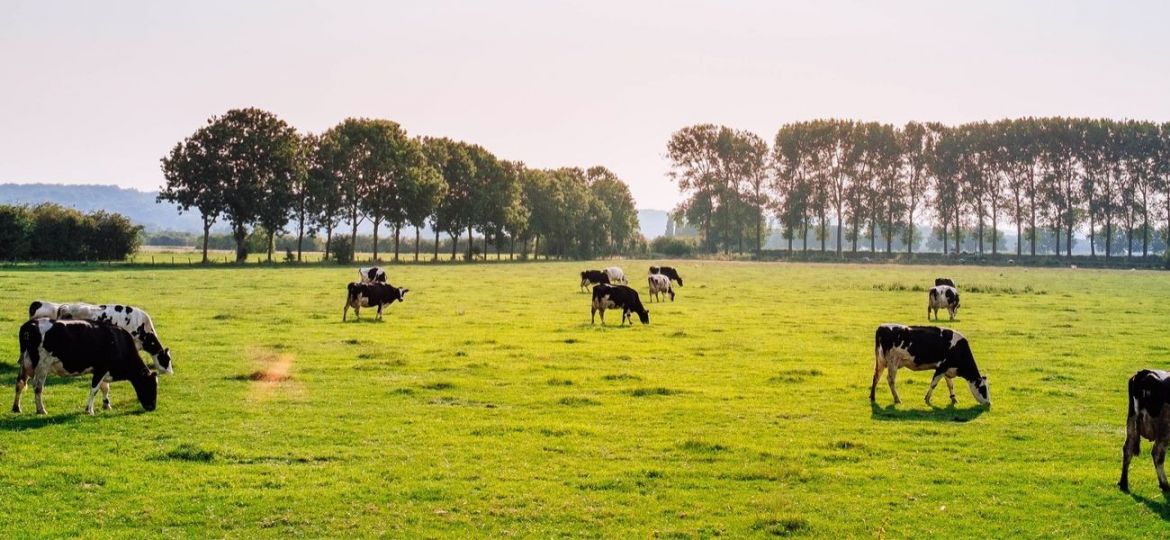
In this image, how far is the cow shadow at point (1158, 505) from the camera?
35.9 ft

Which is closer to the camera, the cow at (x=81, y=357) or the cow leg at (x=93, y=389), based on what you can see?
the cow at (x=81, y=357)

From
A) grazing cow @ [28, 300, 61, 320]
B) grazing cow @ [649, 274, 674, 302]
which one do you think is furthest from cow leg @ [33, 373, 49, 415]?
grazing cow @ [649, 274, 674, 302]

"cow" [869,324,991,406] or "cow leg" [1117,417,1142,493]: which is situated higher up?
"cow" [869,324,991,406]

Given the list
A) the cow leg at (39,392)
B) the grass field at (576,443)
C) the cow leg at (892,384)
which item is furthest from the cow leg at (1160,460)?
the cow leg at (39,392)

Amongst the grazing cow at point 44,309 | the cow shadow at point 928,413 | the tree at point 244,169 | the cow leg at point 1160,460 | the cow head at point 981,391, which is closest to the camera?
the cow leg at point 1160,460

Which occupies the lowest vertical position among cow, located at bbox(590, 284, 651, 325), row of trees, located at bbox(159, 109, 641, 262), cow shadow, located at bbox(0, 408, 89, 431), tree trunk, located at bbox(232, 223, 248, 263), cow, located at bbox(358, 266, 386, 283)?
cow shadow, located at bbox(0, 408, 89, 431)

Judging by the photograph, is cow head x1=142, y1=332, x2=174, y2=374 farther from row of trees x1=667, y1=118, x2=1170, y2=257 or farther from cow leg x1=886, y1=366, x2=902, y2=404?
row of trees x1=667, y1=118, x2=1170, y2=257

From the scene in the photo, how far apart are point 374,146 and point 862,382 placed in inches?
3329

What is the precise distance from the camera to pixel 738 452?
1366 centimetres

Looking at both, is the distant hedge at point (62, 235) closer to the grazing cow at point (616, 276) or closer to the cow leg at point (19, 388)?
the grazing cow at point (616, 276)

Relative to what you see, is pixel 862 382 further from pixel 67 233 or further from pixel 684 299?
pixel 67 233

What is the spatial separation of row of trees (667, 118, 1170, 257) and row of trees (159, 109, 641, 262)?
26900mm

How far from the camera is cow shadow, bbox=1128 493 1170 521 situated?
35.9 ft

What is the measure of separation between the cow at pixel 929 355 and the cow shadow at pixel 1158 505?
19.7 feet
